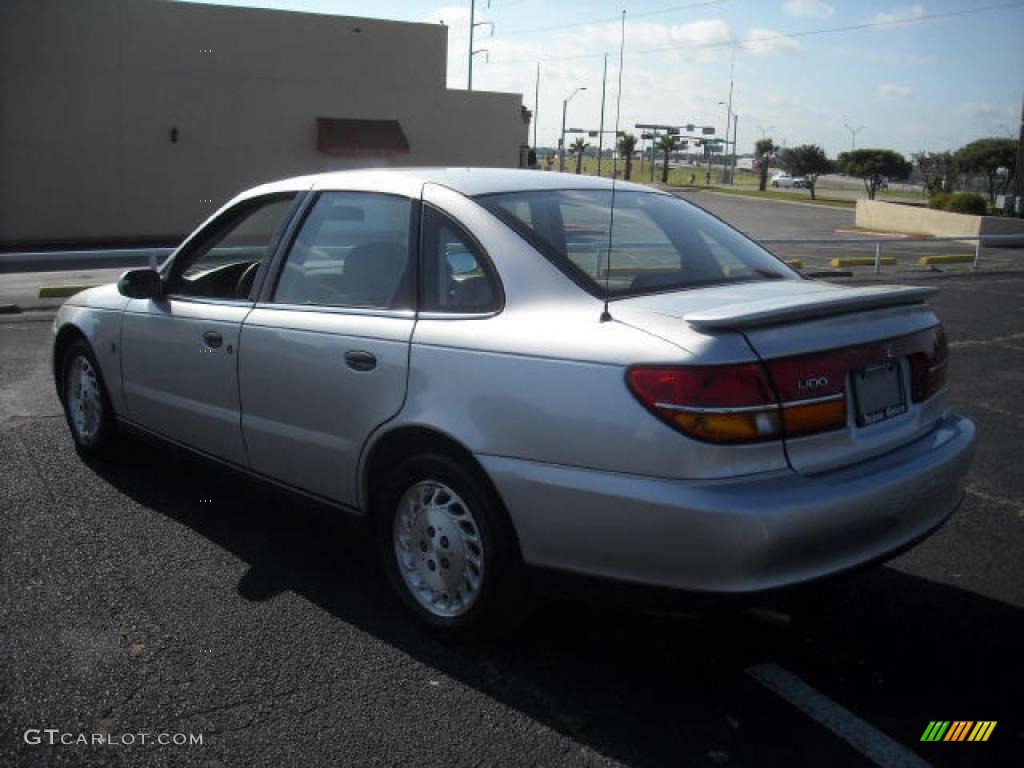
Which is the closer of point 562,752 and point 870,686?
point 562,752

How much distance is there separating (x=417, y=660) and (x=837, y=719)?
54.9 inches

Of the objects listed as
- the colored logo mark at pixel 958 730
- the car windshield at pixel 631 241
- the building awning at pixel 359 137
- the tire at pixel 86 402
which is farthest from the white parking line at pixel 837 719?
the building awning at pixel 359 137

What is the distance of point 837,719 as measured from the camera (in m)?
3.13

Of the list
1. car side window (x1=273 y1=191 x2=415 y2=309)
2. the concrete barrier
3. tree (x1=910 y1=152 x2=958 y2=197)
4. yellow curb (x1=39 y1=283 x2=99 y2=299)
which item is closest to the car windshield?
car side window (x1=273 y1=191 x2=415 y2=309)

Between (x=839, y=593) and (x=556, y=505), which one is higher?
(x=556, y=505)

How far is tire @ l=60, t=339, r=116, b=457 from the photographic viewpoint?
5535 mm

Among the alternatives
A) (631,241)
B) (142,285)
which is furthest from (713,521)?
(142,285)

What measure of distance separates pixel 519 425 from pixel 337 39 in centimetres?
2996

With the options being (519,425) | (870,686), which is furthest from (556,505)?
(870,686)

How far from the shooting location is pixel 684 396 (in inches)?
116

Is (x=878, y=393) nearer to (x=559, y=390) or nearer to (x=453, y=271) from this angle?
(x=559, y=390)

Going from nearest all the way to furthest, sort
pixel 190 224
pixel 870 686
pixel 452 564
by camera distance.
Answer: pixel 870 686 < pixel 452 564 < pixel 190 224

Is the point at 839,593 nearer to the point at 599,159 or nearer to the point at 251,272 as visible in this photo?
the point at 599,159

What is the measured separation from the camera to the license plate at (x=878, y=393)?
3.25m
